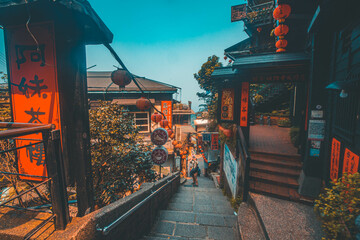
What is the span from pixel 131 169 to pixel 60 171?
3385 millimetres

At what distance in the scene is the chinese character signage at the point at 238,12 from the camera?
604 inches

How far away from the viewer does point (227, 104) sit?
8.45 meters

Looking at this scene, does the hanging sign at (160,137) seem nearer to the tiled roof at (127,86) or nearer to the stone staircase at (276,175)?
the stone staircase at (276,175)

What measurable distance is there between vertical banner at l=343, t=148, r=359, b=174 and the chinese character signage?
15811 millimetres

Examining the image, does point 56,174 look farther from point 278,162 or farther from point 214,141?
point 214,141

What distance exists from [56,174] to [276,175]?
7.27 meters

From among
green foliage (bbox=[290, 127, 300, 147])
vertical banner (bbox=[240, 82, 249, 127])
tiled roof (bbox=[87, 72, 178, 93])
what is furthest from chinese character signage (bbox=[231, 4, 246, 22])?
green foliage (bbox=[290, 127, 300, 147])

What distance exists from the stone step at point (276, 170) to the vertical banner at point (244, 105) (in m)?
2.00

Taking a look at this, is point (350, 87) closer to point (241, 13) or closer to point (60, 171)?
point (60, 171)

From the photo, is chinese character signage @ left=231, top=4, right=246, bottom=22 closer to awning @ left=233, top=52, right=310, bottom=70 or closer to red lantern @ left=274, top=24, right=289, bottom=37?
red lantern @ left=274, top=24, right=289, bottom=37

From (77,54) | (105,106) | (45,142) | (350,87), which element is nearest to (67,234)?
(45,142)

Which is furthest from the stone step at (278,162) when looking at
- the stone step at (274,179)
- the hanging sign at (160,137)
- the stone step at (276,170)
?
the hanging sign at (160,137)

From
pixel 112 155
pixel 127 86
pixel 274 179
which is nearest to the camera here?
pixel 112 155

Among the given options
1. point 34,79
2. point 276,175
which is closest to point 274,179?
point 276,175
